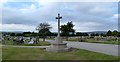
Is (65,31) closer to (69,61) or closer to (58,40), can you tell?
(58,40)

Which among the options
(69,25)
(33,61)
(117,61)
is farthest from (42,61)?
(69,25)

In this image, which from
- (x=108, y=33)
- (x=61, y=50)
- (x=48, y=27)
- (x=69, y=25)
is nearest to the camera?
(x=61, y=50)

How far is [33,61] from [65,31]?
41413mm

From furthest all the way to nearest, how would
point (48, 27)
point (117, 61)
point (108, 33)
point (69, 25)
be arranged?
1. point (108, 33)
2. point (69, 25)
3. point (48, 27)
4. point (117, 61)

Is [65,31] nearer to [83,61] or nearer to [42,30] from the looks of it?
[42,30]

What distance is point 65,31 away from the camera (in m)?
53.3

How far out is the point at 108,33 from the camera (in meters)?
67.6

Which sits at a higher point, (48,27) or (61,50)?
(48,27)

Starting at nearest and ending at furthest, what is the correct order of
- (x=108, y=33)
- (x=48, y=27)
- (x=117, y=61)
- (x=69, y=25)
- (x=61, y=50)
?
(x=117, y=61) → (x=61, y=50) → (x=48, y=27) → (x=69, y=25) → (x=108, y=33)

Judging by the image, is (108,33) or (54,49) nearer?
(54,49)

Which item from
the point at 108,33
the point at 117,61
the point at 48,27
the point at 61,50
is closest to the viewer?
the point at 117,61

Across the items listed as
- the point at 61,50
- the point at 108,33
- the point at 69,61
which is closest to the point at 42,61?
the point at 69,61

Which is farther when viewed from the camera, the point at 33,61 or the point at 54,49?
the point at 54,49

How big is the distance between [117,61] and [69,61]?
2532mm
